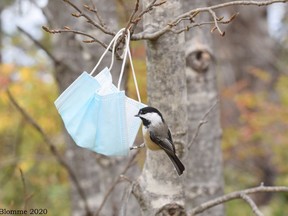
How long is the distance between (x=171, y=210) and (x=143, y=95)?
257 cm

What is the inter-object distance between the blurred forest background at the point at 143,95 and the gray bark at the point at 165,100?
0.51 meters

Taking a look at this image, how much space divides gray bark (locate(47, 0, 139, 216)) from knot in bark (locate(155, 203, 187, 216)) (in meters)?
1.18

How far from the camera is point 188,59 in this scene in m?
2.44

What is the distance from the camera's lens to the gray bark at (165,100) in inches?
57.6

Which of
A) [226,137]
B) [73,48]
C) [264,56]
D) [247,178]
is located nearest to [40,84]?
[73,48]

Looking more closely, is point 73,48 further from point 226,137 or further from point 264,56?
point 264,56

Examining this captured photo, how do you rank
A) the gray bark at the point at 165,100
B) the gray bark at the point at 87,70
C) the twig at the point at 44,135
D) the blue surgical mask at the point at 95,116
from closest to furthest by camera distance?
the blue surgical mask at the point at 95,116, the gray bark at the point at 165,100, the twig at the point at 44,135, the gray bark at the point at 87,70

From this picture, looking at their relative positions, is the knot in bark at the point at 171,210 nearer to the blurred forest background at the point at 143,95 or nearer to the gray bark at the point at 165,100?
the gray bark at the point at 165,100

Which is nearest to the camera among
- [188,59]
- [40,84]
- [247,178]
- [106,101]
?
[106,101]

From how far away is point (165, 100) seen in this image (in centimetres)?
148

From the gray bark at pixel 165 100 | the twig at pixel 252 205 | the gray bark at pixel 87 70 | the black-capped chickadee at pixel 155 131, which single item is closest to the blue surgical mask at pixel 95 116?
the black-capped chickadee at pixel 155 131

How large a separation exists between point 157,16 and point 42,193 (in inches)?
151

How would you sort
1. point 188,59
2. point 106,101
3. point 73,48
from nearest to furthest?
1. point 106,101
2. point 188,59
3. point 73,48

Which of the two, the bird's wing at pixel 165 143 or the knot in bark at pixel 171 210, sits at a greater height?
the bird's wing at pixel 165 143
